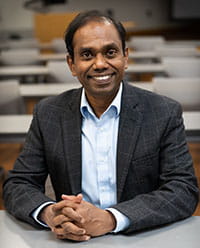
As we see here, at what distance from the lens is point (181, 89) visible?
9.47 ft

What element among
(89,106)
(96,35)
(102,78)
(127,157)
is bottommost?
(127,157)

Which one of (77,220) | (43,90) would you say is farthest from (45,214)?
(43,90)

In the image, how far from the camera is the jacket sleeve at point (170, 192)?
119 centimetres

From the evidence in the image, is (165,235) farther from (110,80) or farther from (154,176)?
(110,80)

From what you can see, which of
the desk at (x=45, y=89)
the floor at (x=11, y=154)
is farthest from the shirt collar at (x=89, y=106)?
the floor at (x=11, y=154)

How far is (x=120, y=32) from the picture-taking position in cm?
137

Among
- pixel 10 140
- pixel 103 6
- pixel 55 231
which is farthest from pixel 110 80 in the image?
pixel 103 6

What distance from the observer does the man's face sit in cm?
131

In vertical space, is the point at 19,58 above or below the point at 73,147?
below

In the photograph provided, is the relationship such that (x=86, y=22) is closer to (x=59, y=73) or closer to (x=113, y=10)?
(x=59, y=73)

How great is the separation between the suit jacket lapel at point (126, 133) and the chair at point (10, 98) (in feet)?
6.06

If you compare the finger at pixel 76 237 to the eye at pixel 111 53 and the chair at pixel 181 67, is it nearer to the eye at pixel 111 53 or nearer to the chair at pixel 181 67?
the eye at pixel 111 53

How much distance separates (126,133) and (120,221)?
1.20 feet

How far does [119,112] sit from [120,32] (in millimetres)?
297
